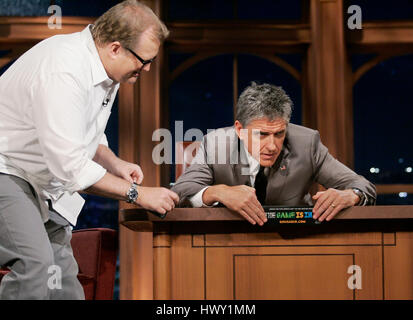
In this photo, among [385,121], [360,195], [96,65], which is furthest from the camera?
[385,121]

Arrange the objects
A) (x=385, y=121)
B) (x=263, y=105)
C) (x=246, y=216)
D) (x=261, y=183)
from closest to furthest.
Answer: (x=246, y=216) → (x=263, y=105) → (x=261, y=183) → (x=385, y=121)

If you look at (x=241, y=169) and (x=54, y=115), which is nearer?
(x=54, y=115)

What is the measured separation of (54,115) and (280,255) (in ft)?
2.72

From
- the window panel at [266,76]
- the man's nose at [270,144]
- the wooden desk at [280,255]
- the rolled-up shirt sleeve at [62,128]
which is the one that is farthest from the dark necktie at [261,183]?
the window panel at [266,76]

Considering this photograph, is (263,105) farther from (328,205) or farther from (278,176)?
(328,205)

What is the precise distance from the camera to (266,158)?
9.00ft

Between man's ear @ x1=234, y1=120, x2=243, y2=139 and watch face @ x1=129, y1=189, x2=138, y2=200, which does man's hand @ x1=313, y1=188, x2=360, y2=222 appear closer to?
watch face @ x1=129, y1=189, x2=138, y2=200

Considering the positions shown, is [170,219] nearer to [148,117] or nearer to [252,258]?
[252,258]

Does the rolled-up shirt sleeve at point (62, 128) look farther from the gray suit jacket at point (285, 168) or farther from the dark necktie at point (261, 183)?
the dark necktie at point (261, 183)

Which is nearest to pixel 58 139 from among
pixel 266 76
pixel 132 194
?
pixel 132 194

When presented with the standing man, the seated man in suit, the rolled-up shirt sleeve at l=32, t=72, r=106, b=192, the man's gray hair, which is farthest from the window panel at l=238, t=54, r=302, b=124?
the rolled-up shirt sleeve at l=32, t=72, r=106, b=192

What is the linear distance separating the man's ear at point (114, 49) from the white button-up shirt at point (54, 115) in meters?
0.05

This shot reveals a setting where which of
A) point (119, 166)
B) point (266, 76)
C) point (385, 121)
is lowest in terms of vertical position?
point (119, 166)
